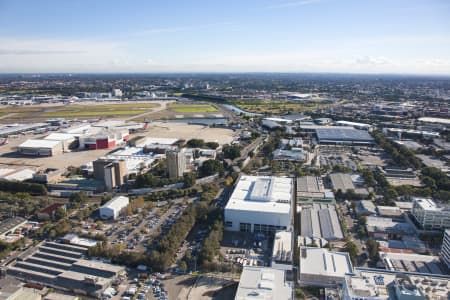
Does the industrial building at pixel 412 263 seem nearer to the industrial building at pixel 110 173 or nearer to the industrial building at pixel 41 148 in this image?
the industrial building at pixel 110 173

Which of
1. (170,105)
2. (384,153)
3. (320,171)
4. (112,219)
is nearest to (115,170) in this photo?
(112,219)

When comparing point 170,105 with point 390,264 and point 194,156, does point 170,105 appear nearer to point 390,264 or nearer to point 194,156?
point 194,156

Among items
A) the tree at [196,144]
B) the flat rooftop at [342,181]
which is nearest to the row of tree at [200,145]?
the tree at [196,144]

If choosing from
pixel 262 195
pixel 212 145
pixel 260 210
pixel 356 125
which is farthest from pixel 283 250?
pixel 356 125

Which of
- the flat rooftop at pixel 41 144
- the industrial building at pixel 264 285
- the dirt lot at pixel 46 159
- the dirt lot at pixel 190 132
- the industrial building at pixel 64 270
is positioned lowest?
the industrial building at pixel 64 270

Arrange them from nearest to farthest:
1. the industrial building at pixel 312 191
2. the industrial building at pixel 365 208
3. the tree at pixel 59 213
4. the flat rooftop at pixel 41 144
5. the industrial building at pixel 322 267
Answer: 1. the industrial building at pixel 322 267
2. the tree at pixel 59 213
3. the industrial building at pixel 365 208
4. the industrial building at pixel 312 191
5. the flat rooftop at pixel 41 144

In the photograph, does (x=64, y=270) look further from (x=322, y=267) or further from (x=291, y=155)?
(x=291, y=155)

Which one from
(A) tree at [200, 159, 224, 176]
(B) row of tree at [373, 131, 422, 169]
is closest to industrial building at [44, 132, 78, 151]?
(A) tree at [200, 159, 224, 176]
